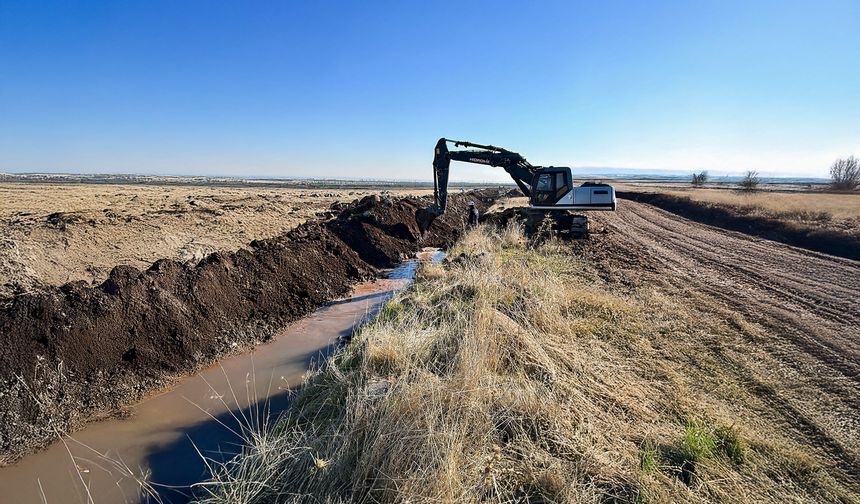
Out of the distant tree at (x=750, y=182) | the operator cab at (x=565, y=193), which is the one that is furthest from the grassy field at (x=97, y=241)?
the distant tree at (x=750, y=182)

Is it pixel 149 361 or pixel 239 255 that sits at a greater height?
pixel 239 255

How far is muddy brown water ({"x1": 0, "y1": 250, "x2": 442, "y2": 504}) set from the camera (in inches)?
160

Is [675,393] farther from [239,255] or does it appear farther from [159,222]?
[159,222]

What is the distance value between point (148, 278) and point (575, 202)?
14584 millimetres

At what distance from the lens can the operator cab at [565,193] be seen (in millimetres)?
15898

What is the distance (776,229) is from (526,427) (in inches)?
791

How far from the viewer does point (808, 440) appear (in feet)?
12.4

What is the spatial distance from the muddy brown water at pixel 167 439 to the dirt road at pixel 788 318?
6.02m

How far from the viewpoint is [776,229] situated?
1734 centimetres

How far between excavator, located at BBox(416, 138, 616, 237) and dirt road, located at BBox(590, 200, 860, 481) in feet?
7.34

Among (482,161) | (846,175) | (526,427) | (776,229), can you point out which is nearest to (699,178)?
(846,175)

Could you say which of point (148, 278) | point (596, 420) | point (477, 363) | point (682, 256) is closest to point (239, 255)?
point (148, 278)

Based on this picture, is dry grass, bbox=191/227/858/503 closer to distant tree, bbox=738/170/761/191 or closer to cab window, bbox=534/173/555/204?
cab window, bbox=534/173/555/204

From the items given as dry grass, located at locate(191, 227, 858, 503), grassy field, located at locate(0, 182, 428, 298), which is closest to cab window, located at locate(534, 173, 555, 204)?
dry grass, located at locate(191, 227, 858, 503)
